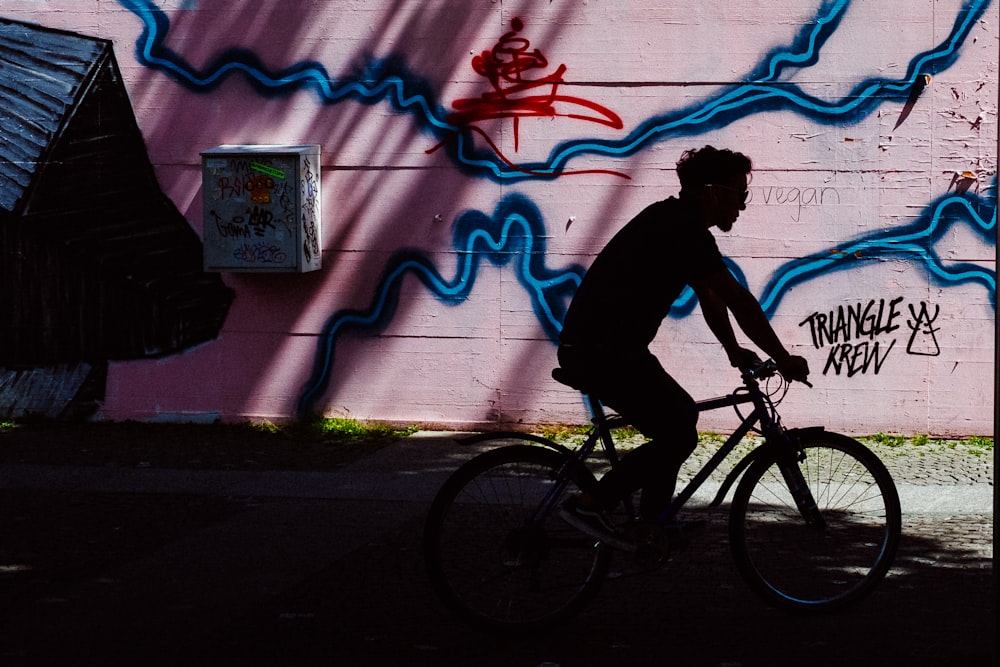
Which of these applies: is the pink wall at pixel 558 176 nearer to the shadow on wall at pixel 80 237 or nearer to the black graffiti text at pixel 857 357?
the black graffiti text at pixel 857 357

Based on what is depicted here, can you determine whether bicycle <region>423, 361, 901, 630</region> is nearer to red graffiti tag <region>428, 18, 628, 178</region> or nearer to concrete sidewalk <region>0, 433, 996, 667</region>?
concrete sidewalk <region>0, 433, 996, 667</region>

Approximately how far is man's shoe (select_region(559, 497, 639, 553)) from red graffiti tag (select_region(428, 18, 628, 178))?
14.7ft

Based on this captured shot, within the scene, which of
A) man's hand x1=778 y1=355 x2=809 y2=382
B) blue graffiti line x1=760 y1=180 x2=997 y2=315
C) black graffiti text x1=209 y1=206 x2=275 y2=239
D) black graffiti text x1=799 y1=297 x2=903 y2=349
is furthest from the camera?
black graffiti text x1=209 y1=206 x2=275 y2=239

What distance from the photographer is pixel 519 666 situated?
4.62 meters

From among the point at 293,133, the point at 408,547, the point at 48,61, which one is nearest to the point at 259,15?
the point at 293,133

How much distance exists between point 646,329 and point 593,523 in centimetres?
71

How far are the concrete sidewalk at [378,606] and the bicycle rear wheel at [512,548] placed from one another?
119 mm

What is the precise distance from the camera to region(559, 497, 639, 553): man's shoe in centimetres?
490

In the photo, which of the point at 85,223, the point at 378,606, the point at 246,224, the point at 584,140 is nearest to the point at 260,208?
the point at 246,224

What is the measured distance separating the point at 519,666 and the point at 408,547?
1.76 meters

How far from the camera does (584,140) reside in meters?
9.08

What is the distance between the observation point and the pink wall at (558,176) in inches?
344

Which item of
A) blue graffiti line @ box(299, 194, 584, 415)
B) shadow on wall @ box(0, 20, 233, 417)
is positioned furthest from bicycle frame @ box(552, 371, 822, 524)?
shadow on wall @ box(0, 20, 233, 417)

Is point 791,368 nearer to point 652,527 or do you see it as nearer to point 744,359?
point 744,359
